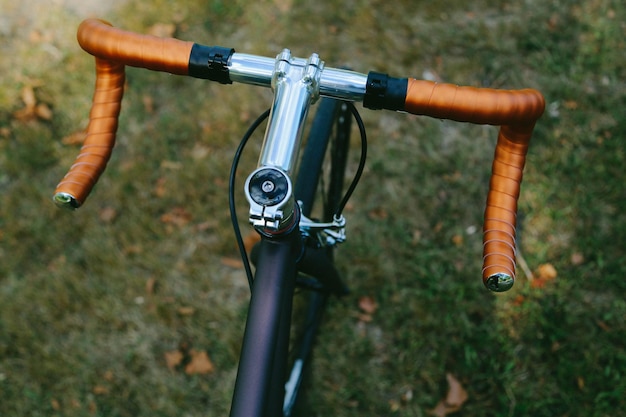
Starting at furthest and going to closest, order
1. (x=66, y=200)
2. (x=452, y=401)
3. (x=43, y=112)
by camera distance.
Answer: (x=43, y=112) < (x=452, y=401) < (x=66, y=200)

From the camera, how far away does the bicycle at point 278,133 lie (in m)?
1.13

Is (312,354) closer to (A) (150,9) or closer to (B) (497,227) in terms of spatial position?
(B) (497,227)

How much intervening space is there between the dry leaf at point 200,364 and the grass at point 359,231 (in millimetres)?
41

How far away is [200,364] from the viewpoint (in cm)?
272

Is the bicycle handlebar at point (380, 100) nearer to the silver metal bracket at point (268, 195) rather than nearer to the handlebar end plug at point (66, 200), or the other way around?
the handlebar end plug at point (66, 200)

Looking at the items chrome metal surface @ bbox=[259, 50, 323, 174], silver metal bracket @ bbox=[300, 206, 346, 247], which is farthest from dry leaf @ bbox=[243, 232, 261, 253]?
chrome metal surface @ bbox=[259, 50, 323, 174]

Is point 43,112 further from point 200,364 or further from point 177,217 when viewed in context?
point 200,364

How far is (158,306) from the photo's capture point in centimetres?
287

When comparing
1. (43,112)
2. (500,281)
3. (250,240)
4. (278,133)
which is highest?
(43,112)

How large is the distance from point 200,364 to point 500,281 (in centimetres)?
199

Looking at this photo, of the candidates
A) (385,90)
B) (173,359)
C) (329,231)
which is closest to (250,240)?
(173,359)

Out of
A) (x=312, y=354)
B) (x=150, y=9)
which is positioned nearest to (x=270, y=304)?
(x=312, y=354)

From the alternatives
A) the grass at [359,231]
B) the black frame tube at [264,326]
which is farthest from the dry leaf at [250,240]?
the black frame tube at [264,326]

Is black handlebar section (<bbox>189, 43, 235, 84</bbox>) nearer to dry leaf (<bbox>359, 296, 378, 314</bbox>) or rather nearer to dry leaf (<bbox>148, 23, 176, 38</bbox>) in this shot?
dry leaf (<bbox>359, 296, 378, 314</bbox>)
